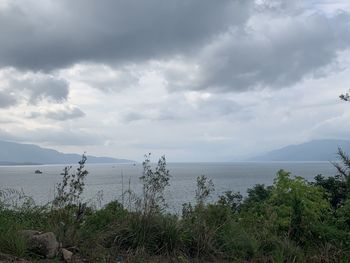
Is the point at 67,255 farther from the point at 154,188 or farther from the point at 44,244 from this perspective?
the point at 154,188

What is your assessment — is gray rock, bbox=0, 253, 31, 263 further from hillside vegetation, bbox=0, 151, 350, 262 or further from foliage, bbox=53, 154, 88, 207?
foliage, bbox=53, 154, 88, 207

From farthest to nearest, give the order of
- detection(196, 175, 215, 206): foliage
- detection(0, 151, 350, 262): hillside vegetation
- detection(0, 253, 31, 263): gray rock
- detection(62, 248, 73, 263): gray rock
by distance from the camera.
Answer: detection(196, 175, 215, 206): foliage → detection(0, 151, 350, 262): hillside vegetation → detection(62, 248, 73, 263): gray rock → detection(0, 253, 31, 263): gray rock

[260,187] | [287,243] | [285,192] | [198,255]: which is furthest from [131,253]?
[260,187]

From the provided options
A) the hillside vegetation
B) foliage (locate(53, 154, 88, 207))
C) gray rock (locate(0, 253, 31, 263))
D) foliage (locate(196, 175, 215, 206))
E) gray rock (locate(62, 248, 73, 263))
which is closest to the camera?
gray rock (locate(0, 253, 31, 263))

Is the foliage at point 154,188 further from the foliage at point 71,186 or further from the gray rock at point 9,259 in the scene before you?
the gray rock at point 9,259

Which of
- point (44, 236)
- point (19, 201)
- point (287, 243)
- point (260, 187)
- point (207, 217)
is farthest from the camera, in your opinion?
point (260, 187)

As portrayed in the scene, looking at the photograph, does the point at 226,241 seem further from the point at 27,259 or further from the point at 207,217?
the point at 27,259

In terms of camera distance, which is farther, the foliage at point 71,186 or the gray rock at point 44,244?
the foliage at point 71,186

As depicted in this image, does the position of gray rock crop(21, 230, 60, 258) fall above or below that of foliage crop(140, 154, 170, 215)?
below

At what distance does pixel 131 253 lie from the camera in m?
6.31

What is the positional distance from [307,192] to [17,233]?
17.5 ft

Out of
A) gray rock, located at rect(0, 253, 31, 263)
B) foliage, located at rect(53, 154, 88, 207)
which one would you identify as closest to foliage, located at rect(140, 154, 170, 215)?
foliage, located at rect(53, 154, 88, 207)

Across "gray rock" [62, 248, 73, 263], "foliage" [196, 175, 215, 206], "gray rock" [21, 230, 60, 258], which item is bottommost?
"gray rock" [62, 248, 73, 263]

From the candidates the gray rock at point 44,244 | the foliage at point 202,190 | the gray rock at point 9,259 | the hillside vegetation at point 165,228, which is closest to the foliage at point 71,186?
the hillside vegetation at point 165,228
